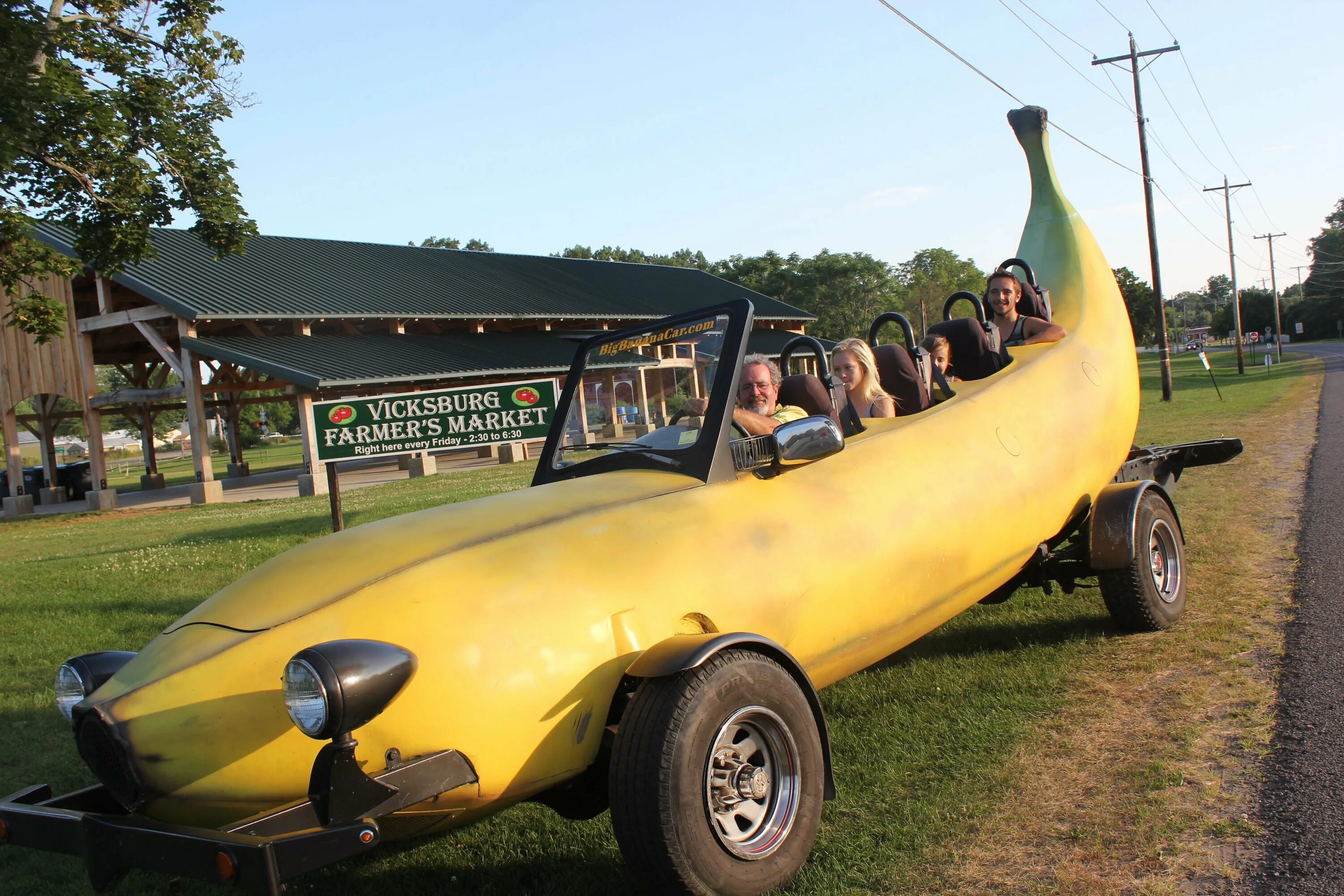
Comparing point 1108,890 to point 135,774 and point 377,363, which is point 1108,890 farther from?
point 377,363

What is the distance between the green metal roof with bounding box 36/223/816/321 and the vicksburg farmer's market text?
47.4 feet

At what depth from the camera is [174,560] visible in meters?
10.3

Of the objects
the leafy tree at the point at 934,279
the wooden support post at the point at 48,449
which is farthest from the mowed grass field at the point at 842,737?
the leafy tree at the point at 934,279

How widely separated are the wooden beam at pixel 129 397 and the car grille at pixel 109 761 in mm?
24594

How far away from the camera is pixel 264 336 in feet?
82.0

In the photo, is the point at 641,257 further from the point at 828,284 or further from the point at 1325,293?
the point at 1325,293

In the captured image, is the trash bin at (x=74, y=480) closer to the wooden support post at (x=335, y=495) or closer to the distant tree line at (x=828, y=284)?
the wooden support post at (x=335, y=495)

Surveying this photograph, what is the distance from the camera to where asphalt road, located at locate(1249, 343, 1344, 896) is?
290 cm

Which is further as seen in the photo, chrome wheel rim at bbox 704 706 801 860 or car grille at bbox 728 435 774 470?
car grille at bbox 728 435 774 470

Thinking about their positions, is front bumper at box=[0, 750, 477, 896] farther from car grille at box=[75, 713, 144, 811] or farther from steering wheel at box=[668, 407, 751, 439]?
steering wheel at box=[668, 407, 751, 439]

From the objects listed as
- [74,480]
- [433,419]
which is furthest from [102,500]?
[433,419]

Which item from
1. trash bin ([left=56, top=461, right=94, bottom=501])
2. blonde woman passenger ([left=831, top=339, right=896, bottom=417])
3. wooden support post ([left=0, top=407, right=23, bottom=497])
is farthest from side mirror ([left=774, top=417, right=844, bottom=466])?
trash bin ([left=56, top=461, right=94, bottom=501])

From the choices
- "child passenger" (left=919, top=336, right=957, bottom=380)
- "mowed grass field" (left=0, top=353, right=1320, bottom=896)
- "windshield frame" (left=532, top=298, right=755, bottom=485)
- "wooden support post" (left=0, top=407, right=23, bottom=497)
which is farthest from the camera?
"wooden support post" (left=0, top=407, right=23, bottom=497)

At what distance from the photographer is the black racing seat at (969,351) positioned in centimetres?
585
